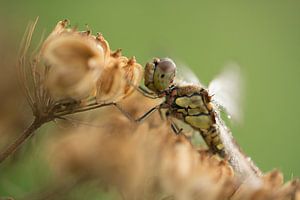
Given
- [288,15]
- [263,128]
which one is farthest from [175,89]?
[288,15]

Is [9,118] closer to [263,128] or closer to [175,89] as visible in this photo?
[175,89]

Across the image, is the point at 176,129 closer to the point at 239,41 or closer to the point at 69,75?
the point at 69,75

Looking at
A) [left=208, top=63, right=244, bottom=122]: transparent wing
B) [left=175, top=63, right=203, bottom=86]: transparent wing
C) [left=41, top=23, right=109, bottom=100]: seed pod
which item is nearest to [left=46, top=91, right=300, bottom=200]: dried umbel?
[left=41, top=23, right=109, bottom=100]: seed pod

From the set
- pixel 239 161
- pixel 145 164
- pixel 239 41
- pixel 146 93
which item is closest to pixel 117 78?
pixel 145 164

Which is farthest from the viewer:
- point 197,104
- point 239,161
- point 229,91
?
point 229,91

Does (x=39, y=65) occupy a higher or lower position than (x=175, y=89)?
higher
